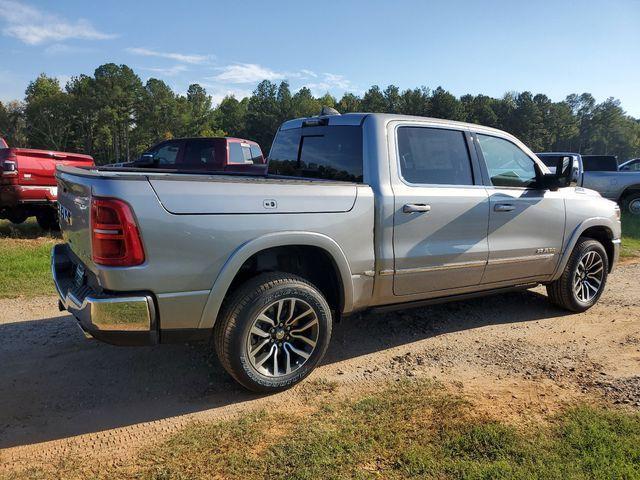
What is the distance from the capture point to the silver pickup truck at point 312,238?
2721 millimetres

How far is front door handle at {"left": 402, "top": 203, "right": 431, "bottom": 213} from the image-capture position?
3.66 meters

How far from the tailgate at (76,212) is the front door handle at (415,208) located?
217 cm

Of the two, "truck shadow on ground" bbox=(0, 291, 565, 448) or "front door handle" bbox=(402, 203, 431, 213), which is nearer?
"truck shadow on ground" bbox=(0, 291, 565, 448)

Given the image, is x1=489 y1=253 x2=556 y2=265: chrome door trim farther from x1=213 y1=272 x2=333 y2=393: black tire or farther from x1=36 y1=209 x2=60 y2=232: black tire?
x1=36 y1=209 x2=60 y2=232: black tire

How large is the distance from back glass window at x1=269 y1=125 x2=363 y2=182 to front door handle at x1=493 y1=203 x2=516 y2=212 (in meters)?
1.39

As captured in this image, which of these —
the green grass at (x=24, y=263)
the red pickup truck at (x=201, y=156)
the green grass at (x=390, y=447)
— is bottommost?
the green grass at (x=390, y=447)

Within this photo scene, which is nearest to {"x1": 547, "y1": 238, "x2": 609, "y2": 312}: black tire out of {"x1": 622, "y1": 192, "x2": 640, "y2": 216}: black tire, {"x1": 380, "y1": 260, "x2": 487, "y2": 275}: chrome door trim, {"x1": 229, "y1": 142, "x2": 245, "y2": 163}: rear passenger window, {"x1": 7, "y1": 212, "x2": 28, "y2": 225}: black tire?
{"x1": 380, "y1": 260, "x2": 487, "y2": 275}: chrome door trim

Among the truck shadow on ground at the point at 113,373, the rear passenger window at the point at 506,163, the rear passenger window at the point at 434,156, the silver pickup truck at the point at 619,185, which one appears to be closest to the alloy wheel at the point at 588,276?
the truck shadow on ground at the point at 113,373

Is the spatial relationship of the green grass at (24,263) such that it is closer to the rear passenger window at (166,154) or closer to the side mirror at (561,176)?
the rear passenger window at (166,154)

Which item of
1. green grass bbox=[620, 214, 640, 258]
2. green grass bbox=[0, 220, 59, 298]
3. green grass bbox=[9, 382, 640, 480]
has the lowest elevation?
green grass bbox=[9, 382, 640, 480]

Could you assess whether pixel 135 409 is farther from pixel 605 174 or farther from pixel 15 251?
pixel 605 174

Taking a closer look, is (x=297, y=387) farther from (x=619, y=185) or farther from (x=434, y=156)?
(x=619, y=185)

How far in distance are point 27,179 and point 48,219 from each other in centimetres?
133

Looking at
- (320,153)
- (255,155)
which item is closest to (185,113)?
(255,155)
